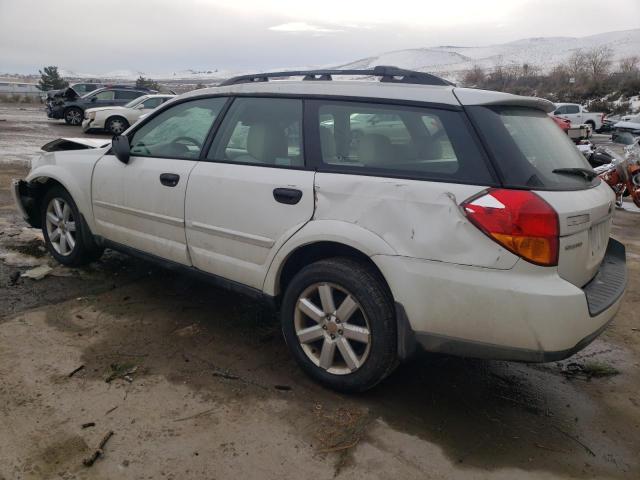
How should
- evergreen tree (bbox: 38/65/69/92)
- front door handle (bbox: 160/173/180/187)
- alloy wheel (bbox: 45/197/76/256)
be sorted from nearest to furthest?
front door handle (bbox: 160/173/180/187) → alloy wheel (bbox: 45/197/76/256) → evergreen tree (bbox: 38/65/69/92)

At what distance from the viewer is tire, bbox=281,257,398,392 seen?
2.81 meters

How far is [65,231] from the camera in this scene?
4.85 meters

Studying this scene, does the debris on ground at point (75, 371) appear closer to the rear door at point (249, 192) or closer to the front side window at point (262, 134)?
the rear door at point (249, 192)

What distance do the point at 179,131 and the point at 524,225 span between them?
2558 millimetres

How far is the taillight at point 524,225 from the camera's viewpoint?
2.46 metres

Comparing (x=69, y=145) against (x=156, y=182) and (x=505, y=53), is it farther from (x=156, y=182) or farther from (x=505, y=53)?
(x=505, y=53)

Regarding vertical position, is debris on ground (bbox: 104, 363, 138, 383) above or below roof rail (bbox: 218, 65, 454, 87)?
below

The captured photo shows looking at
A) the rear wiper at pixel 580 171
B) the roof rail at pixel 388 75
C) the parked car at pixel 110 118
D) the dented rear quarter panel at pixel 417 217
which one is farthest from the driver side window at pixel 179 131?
the parked car at pixel 110 118

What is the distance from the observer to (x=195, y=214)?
3.57 m

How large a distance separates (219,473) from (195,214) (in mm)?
1697

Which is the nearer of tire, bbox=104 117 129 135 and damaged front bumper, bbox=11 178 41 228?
damaged front bumper, bbox=11 178 41 228

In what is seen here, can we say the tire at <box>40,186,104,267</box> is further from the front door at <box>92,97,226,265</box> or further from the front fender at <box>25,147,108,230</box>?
the front door at <box>92,97,226,265</box>

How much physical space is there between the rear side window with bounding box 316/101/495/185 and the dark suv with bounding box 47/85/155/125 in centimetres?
2161

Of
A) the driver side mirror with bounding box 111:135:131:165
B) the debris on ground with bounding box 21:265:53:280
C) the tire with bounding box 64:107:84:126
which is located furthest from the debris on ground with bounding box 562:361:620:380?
the tire with bounding box 64:107:84:126
